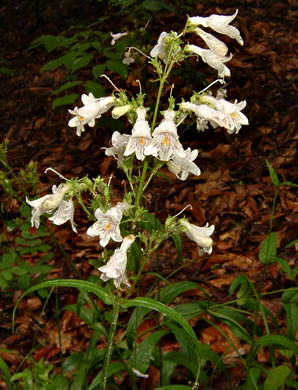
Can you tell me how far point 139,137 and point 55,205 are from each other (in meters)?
0.48

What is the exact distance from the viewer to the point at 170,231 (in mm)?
2057

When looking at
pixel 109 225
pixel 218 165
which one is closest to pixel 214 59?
pixel 109 225

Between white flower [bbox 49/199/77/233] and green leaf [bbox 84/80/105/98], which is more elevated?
white flower [bbox 49/199/77/233]

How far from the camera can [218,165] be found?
5.09 meters

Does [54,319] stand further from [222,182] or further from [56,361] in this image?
[222,182]

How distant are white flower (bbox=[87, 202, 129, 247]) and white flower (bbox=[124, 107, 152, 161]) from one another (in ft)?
0.77

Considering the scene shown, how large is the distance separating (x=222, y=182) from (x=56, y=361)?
97.8 inches

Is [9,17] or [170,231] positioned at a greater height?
[170,231]

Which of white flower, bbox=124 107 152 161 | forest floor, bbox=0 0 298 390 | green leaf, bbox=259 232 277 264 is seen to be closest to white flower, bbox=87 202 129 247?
white flower, bbox=124 107 152 161

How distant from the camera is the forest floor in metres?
3.82

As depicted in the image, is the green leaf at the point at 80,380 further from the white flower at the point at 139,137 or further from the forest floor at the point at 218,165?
the white flower at the point at 139,137

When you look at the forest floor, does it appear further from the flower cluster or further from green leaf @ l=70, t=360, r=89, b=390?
the flower cluster

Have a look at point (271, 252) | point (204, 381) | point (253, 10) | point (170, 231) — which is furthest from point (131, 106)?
point (253, 10)

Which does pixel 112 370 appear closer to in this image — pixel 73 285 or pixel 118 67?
pixel 73 285
